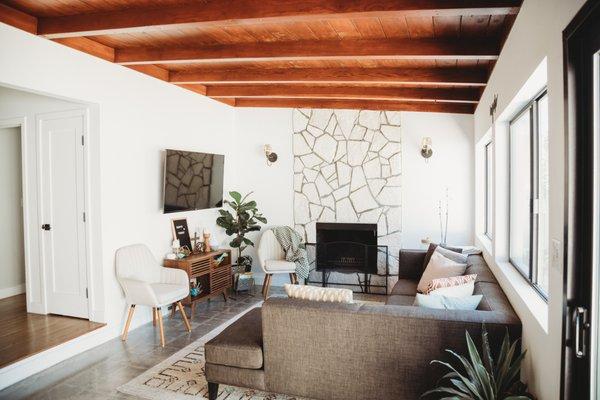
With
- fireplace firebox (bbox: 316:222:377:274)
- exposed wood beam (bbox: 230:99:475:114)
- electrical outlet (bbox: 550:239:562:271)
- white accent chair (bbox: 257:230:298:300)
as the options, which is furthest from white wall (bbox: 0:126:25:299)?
electrical outlet (bbox: 550:239:562:271)

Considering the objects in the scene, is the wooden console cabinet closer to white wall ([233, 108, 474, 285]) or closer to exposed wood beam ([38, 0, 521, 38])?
white wall ([233, 108, 474, 285])

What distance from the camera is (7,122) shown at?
433 centimetres

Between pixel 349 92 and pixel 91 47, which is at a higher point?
pixel 91 47

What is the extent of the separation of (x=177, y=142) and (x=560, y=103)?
14.1 feet

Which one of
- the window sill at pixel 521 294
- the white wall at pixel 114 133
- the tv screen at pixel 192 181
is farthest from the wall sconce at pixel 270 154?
the window sill at pixel 521 294

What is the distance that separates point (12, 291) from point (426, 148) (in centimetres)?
574

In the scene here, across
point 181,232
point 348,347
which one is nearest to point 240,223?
point 181,232

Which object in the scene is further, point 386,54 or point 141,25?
point 386,54

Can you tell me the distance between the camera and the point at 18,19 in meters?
3.18

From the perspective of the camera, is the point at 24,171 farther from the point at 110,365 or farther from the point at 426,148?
the point at 426,148

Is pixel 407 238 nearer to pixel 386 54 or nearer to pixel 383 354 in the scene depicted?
pixel 386 54

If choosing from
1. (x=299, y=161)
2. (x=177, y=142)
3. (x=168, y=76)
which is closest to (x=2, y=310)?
(x=177, y=142)

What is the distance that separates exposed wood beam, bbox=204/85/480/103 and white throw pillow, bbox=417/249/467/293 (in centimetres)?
193

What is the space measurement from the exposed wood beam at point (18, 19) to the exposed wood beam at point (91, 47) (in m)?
0.26
